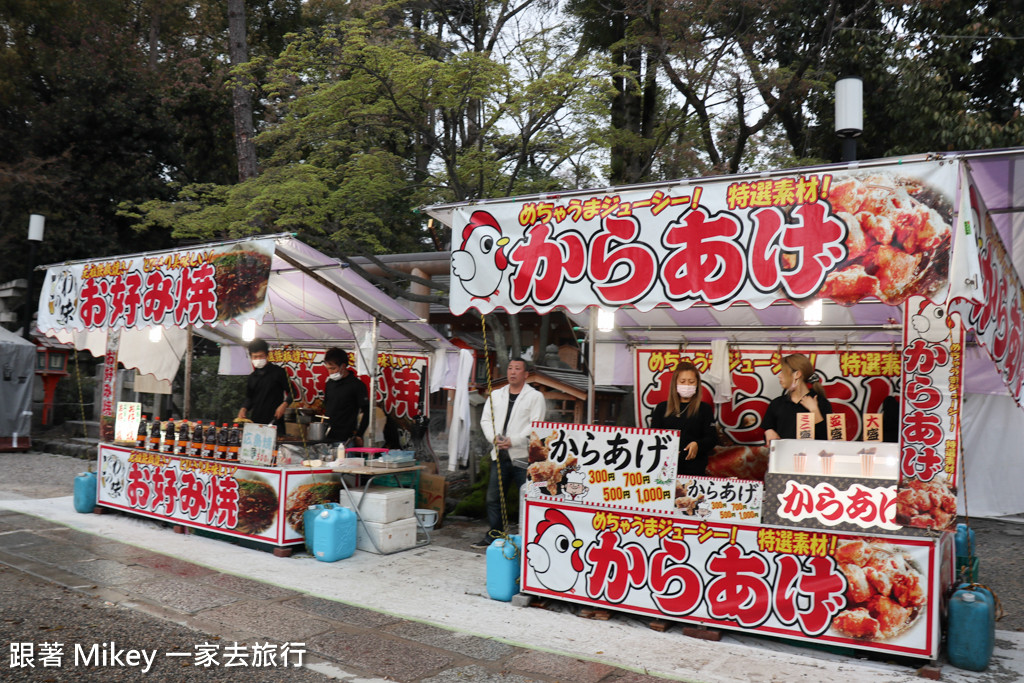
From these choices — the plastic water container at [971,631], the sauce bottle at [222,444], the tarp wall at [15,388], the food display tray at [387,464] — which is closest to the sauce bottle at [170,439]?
the sauce bottle at [222,444]

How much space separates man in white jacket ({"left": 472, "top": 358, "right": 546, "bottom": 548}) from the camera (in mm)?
7051

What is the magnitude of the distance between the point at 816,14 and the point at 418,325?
9.36 meters

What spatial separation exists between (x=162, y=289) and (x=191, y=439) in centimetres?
171

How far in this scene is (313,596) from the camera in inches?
227

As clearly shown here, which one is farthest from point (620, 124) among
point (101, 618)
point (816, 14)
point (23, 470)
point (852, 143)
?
point (23, 470)

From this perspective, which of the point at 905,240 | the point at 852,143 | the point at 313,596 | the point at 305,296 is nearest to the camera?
the point at 905,240

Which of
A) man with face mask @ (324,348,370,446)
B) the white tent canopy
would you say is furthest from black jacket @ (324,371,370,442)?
the white tent canopy

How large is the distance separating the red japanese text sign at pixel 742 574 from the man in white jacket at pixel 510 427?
147 centimetres

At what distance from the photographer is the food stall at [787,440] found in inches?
171

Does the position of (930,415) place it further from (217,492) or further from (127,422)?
(127,422)

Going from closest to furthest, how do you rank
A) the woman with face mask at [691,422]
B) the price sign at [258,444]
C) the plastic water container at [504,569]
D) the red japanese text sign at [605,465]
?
the red japanese text sign at [605,465] → the plastic water container at [504,569] → the woman with face mask at [691,422] → the price sign at [258,444]

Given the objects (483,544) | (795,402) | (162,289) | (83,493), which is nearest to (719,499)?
(795,402)

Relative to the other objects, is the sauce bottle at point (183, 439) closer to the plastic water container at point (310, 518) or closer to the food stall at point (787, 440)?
the plastic water container at point (310, 518)

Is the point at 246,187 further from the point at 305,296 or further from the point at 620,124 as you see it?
the point at 620,124
